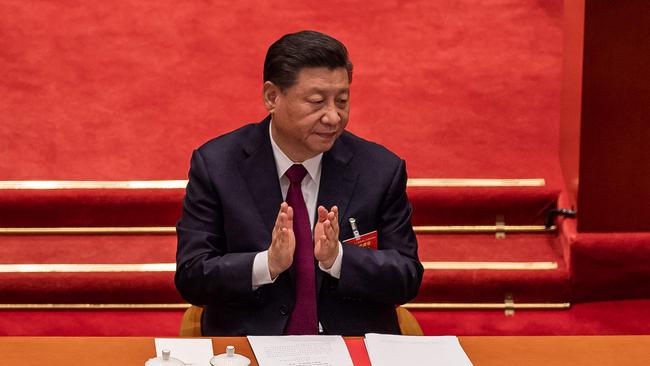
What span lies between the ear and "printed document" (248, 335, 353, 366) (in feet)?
1.76

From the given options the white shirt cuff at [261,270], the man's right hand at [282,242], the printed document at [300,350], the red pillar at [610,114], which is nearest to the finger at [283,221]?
the man's right hand at [282,242]

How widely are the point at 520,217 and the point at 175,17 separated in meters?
1.85

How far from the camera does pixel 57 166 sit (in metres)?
4.18

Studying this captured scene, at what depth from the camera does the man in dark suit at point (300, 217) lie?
8.56 ft

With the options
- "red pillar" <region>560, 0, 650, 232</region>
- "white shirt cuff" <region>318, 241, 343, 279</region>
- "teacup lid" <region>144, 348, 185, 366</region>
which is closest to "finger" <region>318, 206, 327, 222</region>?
"white shirt cuff" <region>318, 241, 343, 279</region>

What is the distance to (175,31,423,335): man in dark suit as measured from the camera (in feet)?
8.56

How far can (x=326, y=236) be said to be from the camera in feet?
8.29

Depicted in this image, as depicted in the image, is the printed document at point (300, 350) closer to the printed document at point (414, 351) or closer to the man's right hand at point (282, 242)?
the printed document at point (414, 351)

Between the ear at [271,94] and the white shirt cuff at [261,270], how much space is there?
33 cm

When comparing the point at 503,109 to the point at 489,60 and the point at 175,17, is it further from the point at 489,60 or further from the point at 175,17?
the point at 175,17

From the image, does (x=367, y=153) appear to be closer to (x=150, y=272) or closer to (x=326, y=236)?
(x=326, y=236)

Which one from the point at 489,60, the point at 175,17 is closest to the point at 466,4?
the point at 489,60

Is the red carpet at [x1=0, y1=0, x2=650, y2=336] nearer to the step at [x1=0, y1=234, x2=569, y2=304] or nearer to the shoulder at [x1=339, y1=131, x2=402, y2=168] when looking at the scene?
the step at [x1=0, y1=234, x2=569, y2=304]

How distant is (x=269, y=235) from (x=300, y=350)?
1.31ft
